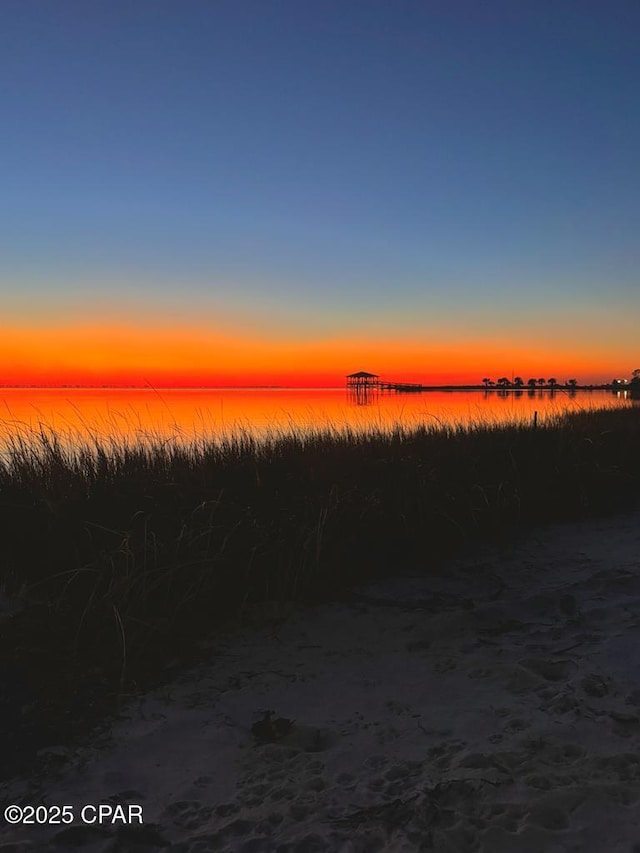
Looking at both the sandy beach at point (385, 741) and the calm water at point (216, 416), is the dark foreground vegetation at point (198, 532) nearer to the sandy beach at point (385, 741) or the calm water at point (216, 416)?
the sandy beach at point (385, 741)

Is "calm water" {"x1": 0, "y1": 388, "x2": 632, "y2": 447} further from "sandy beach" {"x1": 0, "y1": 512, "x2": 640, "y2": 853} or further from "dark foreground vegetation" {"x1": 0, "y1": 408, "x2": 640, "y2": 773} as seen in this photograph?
"sandy beach" {"x1": 0, "y1": 512, "x2": 640, "y2": 853}

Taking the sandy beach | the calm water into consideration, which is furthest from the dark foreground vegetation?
the calm water

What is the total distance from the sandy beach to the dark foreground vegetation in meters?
0.38

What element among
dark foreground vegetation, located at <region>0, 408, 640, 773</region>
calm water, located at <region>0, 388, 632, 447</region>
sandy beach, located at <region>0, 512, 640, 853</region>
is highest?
calm water, located at <region>0, 388, 632, 447</region>

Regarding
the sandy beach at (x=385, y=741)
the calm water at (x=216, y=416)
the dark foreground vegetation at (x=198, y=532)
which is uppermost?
the calm water at (x=216, y=416)

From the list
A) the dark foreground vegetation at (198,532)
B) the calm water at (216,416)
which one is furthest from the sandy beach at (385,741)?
the calm water at (216,416)

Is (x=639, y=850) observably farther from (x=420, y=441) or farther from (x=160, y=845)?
(x=420, y=441)

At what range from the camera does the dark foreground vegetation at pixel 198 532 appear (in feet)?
12.4

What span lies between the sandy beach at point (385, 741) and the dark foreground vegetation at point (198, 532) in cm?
38

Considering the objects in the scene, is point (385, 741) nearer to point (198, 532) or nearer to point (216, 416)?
point (198, 532)

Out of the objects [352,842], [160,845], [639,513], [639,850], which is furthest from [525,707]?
[639,513]

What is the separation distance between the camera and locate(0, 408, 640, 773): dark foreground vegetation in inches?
148

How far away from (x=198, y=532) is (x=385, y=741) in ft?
9.12

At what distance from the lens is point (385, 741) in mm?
2883
